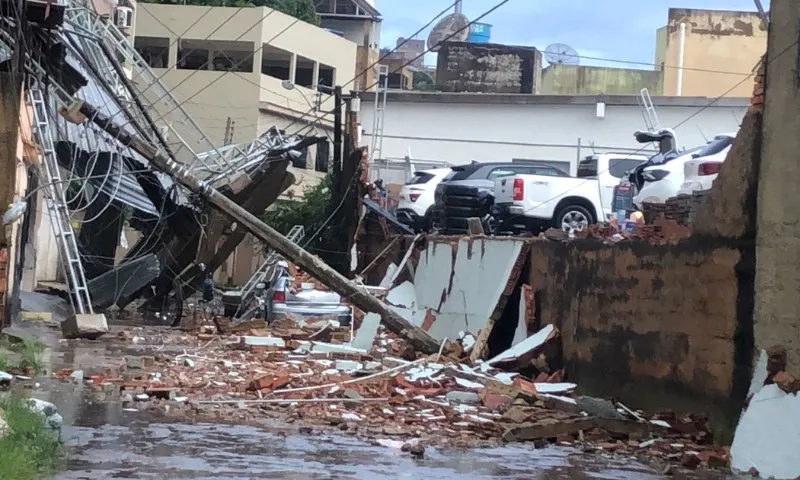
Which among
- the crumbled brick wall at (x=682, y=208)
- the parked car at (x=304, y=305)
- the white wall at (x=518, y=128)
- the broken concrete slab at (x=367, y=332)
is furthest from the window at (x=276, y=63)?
the crumbled brick wall at (x=682, y=208)

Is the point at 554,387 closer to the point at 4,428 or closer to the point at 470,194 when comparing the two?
the point at 4,428

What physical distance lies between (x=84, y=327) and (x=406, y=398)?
8.60 metres

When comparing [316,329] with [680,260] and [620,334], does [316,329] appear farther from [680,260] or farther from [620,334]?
[680,260]

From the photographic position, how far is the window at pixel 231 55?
43406 millimetres

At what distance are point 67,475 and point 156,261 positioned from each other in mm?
18001

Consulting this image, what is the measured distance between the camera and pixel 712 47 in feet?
139

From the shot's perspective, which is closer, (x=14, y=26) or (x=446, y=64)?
(x=14, y=26)

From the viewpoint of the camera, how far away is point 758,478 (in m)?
8.62

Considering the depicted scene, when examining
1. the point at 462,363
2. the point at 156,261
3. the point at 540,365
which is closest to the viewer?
the point at 540,365

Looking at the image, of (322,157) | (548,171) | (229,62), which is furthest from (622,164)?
(229,62)

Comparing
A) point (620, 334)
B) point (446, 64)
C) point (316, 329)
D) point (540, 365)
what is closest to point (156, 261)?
point (316, 329)

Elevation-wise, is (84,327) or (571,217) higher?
(571,217)

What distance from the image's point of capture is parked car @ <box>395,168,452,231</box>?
26.1 metres

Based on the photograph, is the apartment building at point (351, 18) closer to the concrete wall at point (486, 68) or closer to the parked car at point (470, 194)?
the concrete wall at point (486, 68)
